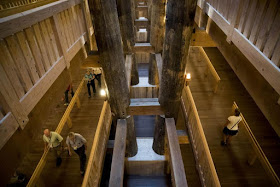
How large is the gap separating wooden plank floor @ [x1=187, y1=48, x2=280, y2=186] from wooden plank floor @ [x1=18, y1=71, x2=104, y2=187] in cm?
416

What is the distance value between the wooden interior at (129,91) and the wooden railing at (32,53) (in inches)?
0.5

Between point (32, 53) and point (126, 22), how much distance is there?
4.91m

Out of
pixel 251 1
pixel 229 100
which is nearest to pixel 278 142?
pixel 229 100

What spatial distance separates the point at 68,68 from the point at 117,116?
5.80 ft

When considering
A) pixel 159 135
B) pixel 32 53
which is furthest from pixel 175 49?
pixel 159 135

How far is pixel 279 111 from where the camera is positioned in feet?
6.15

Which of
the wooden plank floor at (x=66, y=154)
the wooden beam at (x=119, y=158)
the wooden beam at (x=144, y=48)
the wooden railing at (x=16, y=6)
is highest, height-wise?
the wooden railing at (x=16, y=6)

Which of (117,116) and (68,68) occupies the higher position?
(68,68)

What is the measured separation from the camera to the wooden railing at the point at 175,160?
3.24 m

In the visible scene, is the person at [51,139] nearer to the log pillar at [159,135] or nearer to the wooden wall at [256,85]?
the log pillar at [159,135]

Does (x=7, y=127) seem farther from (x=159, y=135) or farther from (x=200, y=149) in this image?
(x=159, y=135)

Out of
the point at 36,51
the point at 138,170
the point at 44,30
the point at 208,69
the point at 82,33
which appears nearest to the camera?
the point at 36,51

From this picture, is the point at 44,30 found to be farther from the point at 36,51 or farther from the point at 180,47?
the point at 180,47

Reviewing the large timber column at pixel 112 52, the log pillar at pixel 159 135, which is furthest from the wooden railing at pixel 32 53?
the log pillar at pixel 159 135
